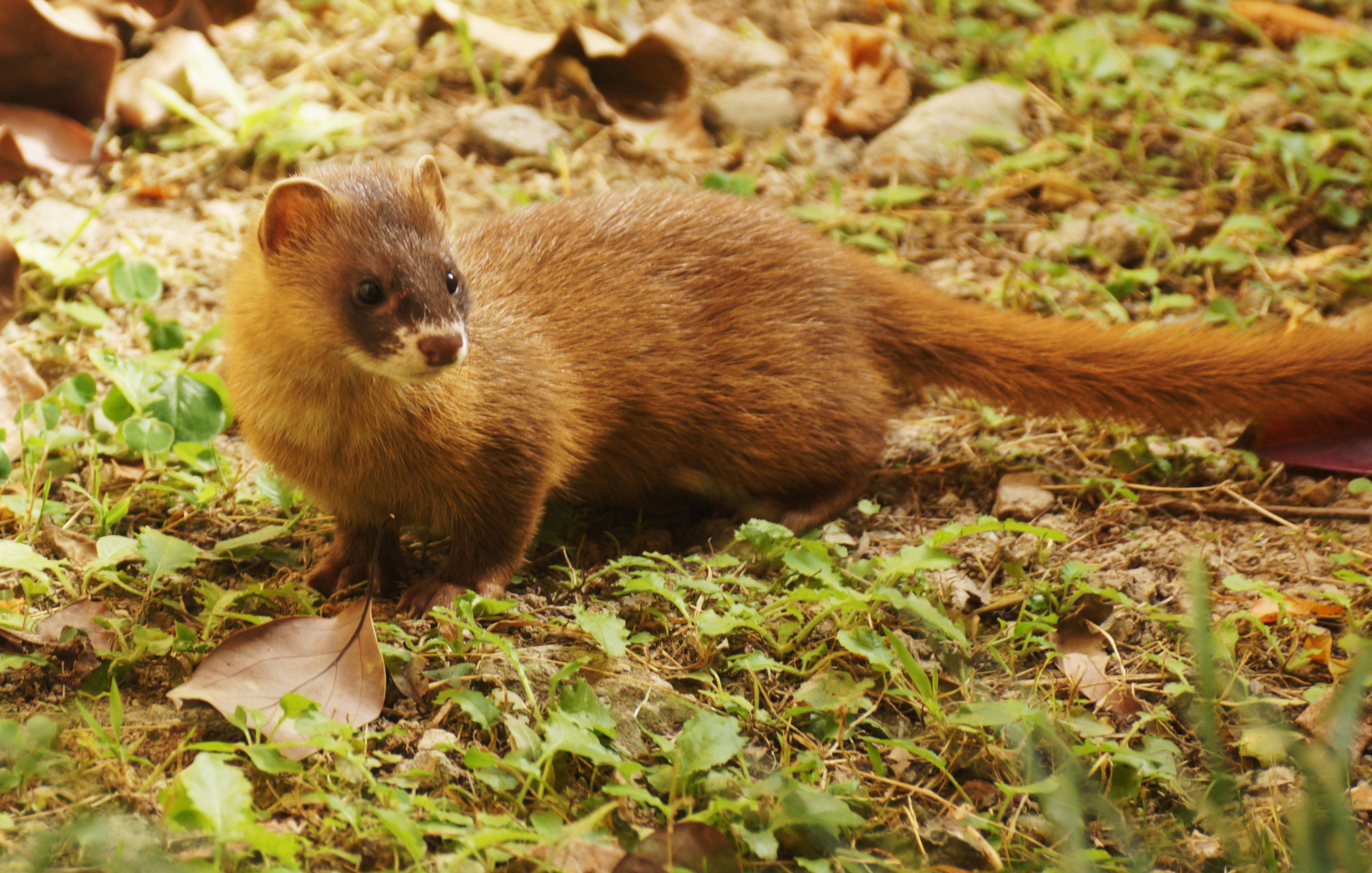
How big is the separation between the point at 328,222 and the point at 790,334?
131 cm

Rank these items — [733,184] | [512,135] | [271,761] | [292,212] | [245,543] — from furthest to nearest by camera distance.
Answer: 1. [512,135]
2. [733,184]
3. [245,543]
4. [292,212]
5. [271,761]

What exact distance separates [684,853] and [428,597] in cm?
114

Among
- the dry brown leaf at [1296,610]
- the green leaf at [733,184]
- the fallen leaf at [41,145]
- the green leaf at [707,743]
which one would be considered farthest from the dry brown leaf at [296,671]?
the fallen leaf at [41,145]

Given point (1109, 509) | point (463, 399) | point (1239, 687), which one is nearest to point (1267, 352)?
point (1109, 509)

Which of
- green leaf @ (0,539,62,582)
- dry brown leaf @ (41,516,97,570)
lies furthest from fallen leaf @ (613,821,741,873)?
dry brown leaf @ (41,516,97,570)

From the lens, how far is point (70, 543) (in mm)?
2791

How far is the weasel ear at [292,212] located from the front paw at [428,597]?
2.89 feet

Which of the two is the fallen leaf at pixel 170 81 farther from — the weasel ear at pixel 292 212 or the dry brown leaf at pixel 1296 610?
the dry brown leaf at pixel 1296 610

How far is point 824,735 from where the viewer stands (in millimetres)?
2293

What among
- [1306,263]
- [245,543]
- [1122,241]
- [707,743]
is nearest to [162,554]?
[245,543]

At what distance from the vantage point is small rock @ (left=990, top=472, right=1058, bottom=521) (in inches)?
123

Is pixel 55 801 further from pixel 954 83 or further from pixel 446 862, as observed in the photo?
pixel 954 83

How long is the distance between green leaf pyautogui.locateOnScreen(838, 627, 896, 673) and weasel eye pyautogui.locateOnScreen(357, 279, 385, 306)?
123 centimetres

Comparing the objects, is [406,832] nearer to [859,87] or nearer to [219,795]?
[219,795]
